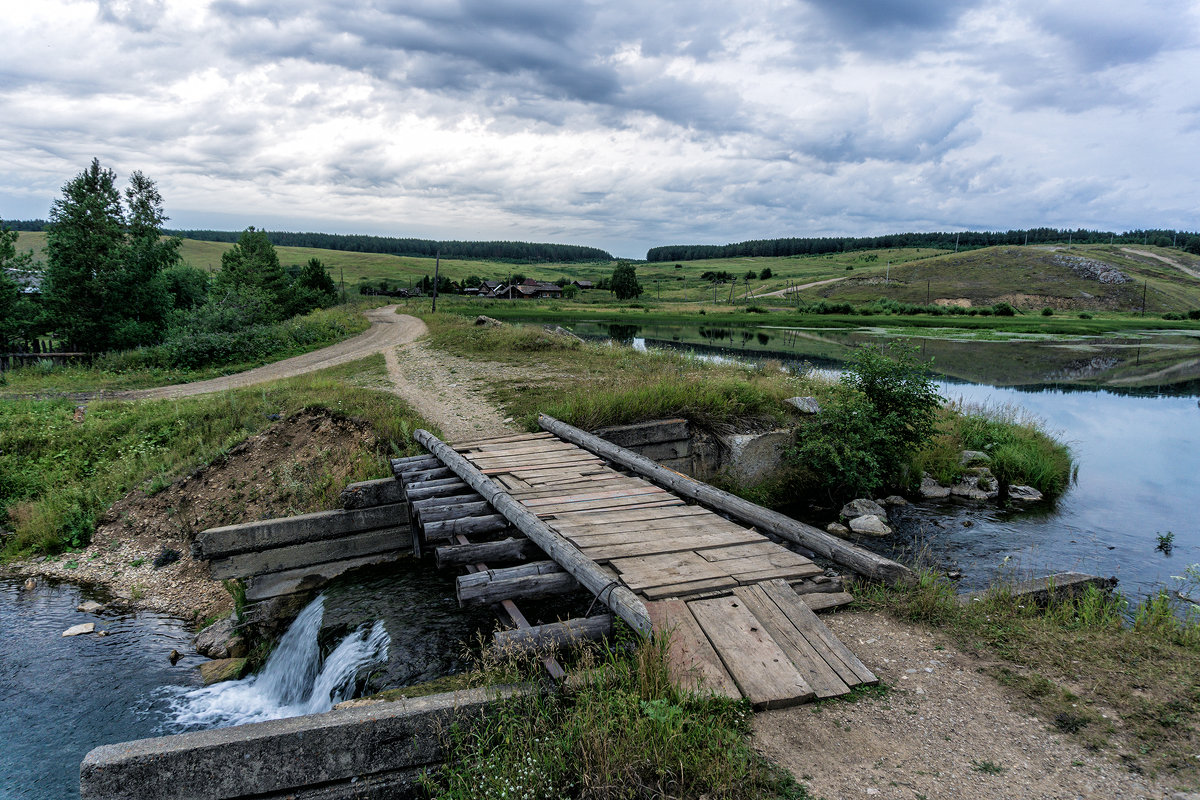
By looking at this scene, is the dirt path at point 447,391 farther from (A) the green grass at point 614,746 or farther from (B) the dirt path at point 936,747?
(B) the dirt path at point 936,747

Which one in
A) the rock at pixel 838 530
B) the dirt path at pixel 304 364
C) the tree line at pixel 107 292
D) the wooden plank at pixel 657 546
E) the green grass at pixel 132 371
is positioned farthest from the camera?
the tree line at pixel 107 292

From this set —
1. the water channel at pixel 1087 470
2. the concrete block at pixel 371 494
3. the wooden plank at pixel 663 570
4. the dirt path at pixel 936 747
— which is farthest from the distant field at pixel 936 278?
the dirt path at pixel 936 747

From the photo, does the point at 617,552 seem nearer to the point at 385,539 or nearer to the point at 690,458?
the point at 385,539

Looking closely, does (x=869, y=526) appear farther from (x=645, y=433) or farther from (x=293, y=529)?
(x=293, y=529)

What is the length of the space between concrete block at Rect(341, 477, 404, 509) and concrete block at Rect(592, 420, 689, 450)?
3.56m

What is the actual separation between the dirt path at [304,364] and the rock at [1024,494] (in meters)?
18.9

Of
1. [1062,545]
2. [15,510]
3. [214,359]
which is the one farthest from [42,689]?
[214,359]

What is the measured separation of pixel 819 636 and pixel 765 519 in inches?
92.1

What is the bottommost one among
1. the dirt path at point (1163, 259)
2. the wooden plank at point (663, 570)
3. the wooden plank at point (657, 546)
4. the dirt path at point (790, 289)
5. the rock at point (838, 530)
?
the rock at point (838, 530)

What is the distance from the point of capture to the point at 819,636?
497 cm

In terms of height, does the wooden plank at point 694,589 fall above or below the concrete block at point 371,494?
above

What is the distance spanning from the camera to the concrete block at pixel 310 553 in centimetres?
877

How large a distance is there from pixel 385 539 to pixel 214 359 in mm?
17045

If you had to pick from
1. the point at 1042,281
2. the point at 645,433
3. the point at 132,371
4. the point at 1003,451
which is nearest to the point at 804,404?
the point at 645,433
